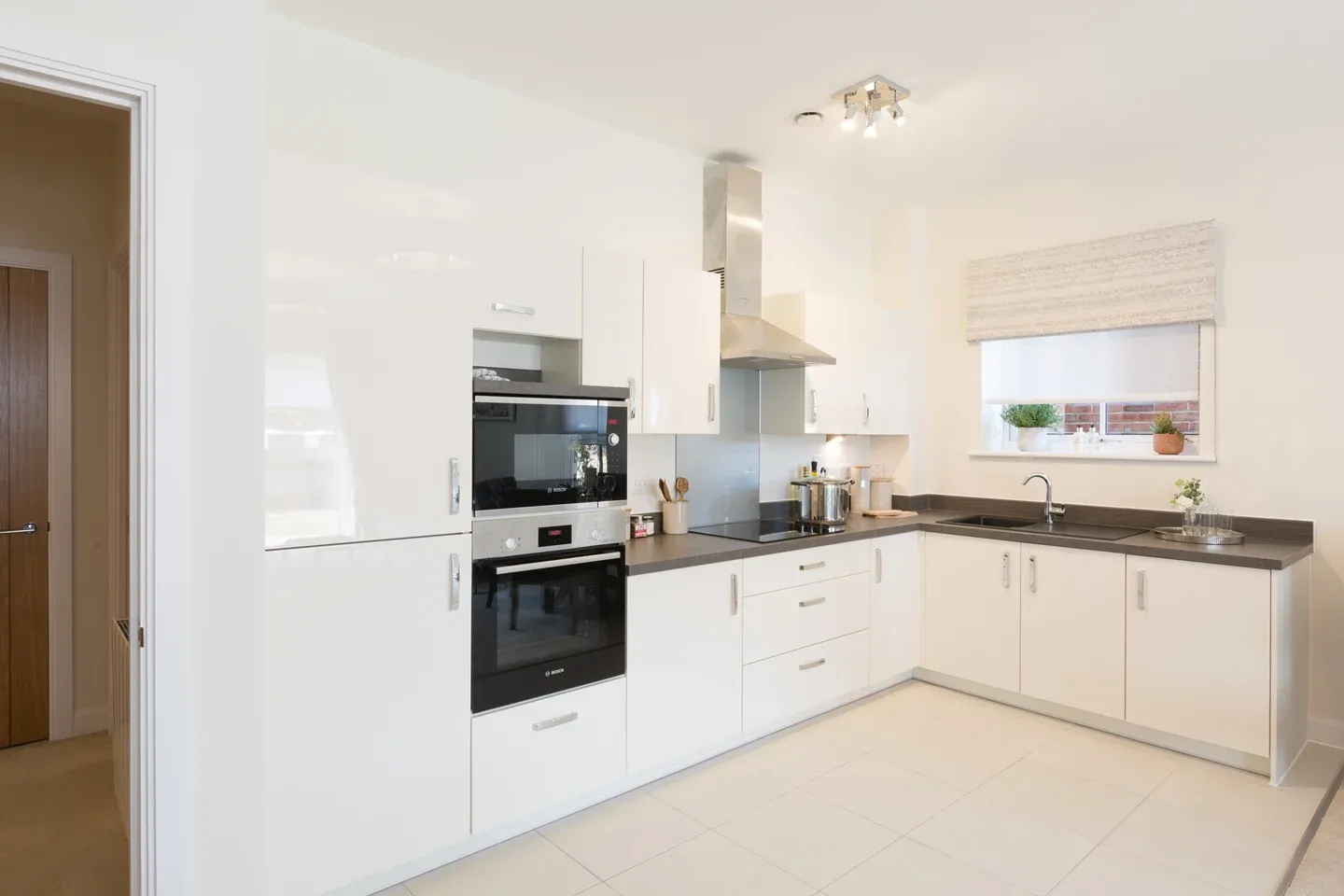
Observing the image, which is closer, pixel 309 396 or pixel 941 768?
pixel 309 396

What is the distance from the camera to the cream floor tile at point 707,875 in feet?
7.37

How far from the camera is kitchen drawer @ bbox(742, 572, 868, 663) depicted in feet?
10.4

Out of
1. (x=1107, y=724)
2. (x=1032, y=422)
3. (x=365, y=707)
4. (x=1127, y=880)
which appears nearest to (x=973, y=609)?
(x=1107, y=724)

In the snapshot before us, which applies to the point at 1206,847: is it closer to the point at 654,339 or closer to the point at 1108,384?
the point at 1108,384

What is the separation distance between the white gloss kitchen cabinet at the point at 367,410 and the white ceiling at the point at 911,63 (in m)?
0.95

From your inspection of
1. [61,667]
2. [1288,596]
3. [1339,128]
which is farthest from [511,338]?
[1339,128]

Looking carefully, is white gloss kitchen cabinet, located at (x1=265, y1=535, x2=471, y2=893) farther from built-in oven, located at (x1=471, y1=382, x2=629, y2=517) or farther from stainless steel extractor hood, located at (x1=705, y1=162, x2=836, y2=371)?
stainless steel extractor hood, located at (x1=705, y1=162, x2=836, y2=371)

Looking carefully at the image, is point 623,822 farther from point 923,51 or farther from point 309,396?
point 923,51

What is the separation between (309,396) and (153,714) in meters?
0.83

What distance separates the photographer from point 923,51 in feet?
8.64

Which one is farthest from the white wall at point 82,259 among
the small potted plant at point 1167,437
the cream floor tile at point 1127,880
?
the small potted plant at point 1167,437

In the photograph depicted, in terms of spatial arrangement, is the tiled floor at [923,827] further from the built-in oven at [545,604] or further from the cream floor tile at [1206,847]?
the built-in oven at [545,604]

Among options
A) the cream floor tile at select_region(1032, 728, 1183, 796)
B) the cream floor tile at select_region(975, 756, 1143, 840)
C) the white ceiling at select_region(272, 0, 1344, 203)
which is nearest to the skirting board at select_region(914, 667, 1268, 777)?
the cream floor tile at select_region(1032, 728, 1183, 796)

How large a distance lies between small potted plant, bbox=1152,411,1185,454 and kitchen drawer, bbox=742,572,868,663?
4.97ft
